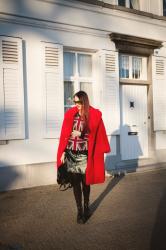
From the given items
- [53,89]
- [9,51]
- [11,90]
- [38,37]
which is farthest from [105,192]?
[38,37]

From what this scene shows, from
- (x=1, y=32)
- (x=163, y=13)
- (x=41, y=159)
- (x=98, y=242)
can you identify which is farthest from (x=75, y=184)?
(x=163, y=13)

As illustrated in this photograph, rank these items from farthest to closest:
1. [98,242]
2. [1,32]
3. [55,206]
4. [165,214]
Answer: [1,32] → [55,206] → [165,214] → [98,242]

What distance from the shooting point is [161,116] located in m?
9.88

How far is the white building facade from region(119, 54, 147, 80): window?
28 millimetres

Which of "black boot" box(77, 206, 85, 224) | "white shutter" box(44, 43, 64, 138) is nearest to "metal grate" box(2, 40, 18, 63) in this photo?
"white shutter" box(44, 43, 64, 138)

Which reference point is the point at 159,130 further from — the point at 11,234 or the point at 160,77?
the point at 11,234

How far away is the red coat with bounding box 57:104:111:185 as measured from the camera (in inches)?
184

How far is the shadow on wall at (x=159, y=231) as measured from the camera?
3.95 m

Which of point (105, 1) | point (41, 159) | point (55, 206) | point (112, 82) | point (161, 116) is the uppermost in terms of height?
point (105, 1)

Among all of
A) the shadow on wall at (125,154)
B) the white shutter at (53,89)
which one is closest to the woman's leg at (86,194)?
the white shutter at (53,89)

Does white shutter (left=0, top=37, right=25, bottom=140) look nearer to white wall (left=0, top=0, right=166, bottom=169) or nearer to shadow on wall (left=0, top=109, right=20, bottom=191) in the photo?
shadow on wall (left=0, top=109, right=20, bottom=191)

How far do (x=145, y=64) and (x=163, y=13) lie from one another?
1749mm

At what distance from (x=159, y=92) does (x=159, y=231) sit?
6.01 meters

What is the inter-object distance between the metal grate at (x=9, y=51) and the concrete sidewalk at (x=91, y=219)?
2709 mm
